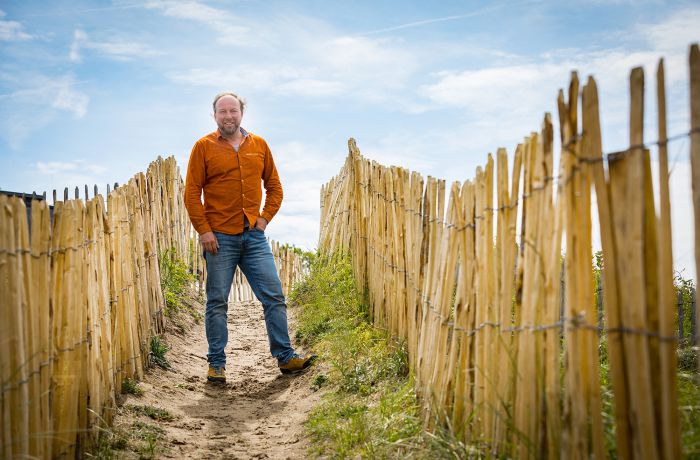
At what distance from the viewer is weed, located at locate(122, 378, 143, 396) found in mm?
4594

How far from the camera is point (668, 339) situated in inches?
80.7

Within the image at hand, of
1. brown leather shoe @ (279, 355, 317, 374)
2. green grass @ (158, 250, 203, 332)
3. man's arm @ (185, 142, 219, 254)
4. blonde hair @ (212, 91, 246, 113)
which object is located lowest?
brown leather shoe @ (279, 355, 317, 374)

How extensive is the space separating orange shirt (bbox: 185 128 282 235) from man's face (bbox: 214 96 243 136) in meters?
0.11

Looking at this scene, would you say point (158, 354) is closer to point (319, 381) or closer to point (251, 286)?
point (251, 286)

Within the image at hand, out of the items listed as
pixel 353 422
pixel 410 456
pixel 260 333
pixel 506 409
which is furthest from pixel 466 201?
pixel 260 333

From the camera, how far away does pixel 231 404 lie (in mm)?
5164

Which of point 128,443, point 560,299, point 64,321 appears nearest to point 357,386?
point 128,443

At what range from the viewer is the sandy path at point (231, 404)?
4.07m

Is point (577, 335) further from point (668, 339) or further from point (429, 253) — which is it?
Result: point (429, 253)

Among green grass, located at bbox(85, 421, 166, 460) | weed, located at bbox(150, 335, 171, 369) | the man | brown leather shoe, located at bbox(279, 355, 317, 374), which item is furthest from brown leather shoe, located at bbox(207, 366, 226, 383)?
green grass, located at bbox(85, 421, 166, 460)

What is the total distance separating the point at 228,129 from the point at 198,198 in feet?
2.00

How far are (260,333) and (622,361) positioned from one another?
244 inches

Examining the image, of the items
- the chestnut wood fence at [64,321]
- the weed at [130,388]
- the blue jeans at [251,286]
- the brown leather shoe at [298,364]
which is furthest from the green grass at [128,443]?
the brown leather shoe at [298,364]

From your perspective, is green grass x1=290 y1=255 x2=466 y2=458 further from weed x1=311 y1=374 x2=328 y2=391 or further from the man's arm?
the man's arm
